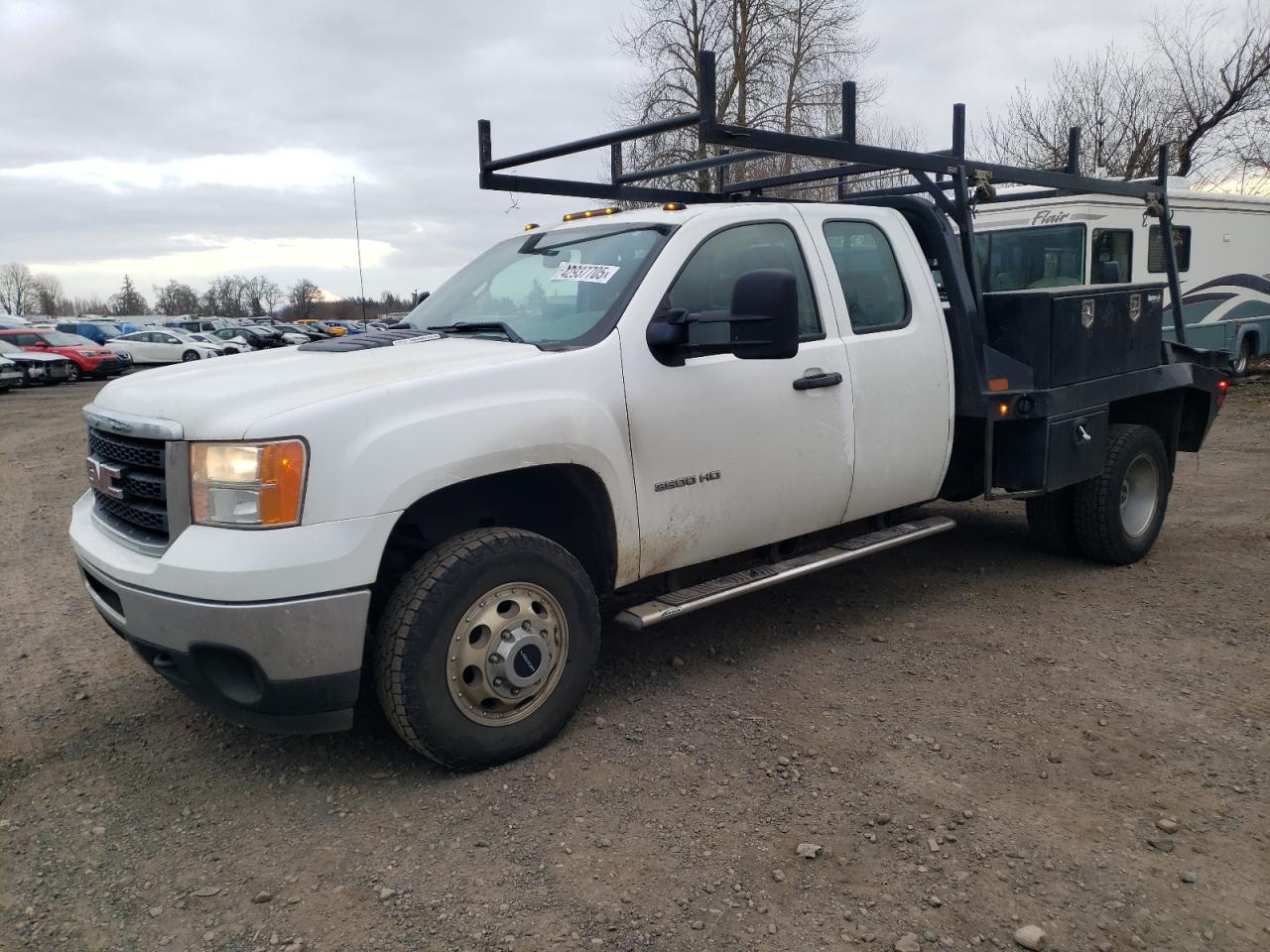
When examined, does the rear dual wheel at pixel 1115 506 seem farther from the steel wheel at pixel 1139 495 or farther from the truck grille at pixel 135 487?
the truck grille at pixel 135 487

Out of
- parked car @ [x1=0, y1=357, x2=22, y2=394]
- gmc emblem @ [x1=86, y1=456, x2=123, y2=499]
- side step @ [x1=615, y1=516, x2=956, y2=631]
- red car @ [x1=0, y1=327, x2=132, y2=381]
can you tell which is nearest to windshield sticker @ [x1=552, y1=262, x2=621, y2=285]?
side step @ [x1=615, y1=516, x2=956, y2=631]

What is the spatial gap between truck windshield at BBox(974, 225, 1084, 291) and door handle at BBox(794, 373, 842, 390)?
8.81 m

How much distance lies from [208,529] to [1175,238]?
14.8 meters

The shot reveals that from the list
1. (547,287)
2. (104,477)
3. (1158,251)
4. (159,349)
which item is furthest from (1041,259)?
(159,349)

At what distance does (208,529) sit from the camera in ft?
10.1

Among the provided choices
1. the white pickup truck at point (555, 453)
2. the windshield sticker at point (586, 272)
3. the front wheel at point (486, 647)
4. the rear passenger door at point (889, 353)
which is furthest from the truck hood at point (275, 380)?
the rear passenger door at point (889, 353)

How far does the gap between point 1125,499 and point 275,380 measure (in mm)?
4871

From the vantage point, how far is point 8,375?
79.0ft

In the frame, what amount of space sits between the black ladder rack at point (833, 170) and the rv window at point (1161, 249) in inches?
317

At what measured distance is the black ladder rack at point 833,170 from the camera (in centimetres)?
403

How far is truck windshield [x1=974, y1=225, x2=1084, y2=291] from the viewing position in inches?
485

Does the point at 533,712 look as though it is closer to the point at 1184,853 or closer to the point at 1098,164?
the point at 1184,853

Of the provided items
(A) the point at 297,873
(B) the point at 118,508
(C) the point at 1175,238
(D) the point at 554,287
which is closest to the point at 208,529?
(B) the point at 118,508

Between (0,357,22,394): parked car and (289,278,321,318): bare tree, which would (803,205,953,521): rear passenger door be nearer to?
(0,357,22,394): parked car
